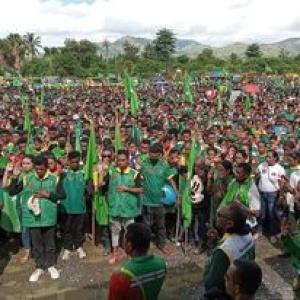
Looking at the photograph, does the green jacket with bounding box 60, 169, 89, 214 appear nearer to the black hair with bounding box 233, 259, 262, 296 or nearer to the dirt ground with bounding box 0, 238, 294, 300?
the dirt ground with bounding box 0, 238, 294, 300

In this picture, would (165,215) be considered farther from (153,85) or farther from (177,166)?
(153,85)

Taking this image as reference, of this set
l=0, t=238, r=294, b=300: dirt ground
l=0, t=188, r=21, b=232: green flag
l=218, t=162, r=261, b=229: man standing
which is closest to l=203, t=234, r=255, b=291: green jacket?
l=218, t=162, r=261, b=229: man standing

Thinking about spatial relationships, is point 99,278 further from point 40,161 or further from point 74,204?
point 40,161

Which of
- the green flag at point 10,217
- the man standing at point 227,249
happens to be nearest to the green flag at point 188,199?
the green flag at point 10,217

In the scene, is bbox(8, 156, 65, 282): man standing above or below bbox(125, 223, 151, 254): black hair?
below

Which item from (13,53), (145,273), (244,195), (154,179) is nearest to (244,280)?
(145,273)

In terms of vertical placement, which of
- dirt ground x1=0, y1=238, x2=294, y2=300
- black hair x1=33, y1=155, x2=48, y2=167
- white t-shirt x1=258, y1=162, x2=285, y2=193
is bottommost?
dirt ground x1=0, y1=238, x2=294, y2=300

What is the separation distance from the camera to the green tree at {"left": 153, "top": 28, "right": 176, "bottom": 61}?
70.9m

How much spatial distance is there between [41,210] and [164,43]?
66.7 m

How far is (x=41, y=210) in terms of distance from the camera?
6.40m

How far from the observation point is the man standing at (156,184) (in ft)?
24.2

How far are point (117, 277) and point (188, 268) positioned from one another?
4039 mm

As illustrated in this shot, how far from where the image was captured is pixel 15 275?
6.77 meters

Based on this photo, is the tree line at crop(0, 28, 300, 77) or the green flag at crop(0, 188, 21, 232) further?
the tree line at crop(0, 28, 300, 77)
